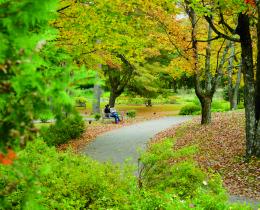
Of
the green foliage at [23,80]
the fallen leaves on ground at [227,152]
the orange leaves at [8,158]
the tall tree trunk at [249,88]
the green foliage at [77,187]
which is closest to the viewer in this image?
the orange leaves at [8,158]

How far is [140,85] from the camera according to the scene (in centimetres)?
3769

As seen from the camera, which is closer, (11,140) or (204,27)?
(11,140)

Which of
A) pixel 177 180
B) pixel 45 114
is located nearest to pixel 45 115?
pixel 45 114

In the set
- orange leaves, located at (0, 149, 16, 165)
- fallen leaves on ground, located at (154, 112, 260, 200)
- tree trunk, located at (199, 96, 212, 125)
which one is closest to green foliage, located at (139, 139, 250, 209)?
fallen leaves on ground, located at (154, 112, 260, 200)

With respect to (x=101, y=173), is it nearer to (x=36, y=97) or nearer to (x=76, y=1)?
(x=36, y=97)

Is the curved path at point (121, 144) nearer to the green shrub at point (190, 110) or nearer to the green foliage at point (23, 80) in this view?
the green shrub at point (190, 110)

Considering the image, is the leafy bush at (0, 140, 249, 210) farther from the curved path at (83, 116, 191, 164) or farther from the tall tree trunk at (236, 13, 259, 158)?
the curved path at (83, 116, 191, 164)

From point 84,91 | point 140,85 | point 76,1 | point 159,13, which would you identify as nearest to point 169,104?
point 140,85

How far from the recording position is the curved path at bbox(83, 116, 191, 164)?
53.9 feet

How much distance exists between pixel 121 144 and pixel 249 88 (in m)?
7.87

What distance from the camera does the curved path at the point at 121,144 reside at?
16.4m

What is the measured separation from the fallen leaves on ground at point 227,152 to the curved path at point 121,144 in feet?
4.58

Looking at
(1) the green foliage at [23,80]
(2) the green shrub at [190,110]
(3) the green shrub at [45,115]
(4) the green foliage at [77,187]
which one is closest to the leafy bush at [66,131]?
(4) the green foliage at [77,187]

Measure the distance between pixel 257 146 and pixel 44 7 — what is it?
11.7 meters
